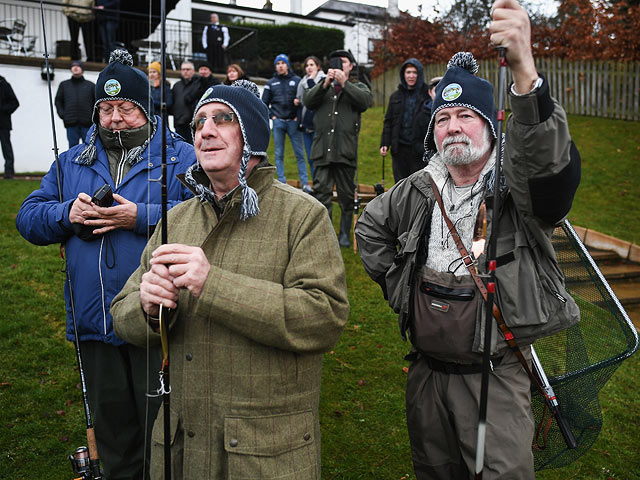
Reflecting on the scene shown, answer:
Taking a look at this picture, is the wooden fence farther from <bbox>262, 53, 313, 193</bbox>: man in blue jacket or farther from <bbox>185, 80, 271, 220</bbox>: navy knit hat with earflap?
<bbox>185, 80, 271, 220</bbox>: navy knit hat with earflap

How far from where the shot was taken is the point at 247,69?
805 inches

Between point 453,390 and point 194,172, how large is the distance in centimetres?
147

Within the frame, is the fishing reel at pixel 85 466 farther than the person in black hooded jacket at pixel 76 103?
No

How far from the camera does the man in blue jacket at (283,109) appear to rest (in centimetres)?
1040

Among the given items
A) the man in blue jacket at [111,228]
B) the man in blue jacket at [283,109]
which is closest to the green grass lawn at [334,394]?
the man in blue jacket at [111,228]

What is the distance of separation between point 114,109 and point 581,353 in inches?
108

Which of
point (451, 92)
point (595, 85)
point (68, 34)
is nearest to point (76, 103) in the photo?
point (68, 34)

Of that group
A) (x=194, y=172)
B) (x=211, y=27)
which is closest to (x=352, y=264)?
(x=194, y=172)

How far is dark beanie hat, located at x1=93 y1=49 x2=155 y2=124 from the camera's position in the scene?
3.19 m

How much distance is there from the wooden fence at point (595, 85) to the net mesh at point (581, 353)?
15001mm

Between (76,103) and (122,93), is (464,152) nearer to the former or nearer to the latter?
(122,93)

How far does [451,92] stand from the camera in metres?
2.70

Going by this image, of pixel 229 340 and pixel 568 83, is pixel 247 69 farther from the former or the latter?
pixel 229 340

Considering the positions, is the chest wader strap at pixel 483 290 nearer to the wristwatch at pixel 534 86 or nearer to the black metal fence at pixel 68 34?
the wristwatch at pixel 534 86
